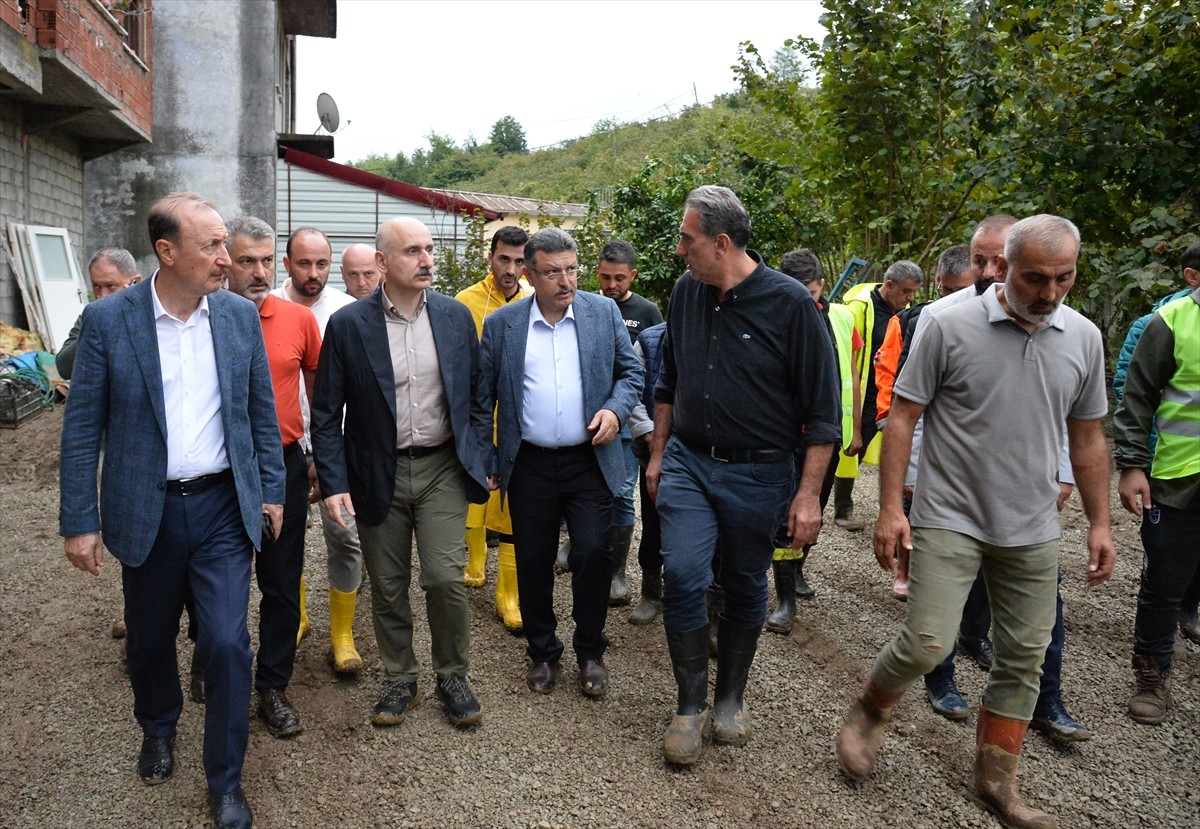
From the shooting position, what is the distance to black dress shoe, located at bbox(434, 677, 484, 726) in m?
4.12

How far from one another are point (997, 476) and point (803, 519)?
761 millimetres

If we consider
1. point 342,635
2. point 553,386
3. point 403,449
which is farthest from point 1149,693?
point 342,635

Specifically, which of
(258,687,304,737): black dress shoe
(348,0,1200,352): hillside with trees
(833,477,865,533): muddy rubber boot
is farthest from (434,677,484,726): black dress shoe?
(348,0,1200,352): hillside with trees

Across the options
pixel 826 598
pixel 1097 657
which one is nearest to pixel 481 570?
pixel 826 598

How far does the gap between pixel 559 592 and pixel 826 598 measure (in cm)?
164

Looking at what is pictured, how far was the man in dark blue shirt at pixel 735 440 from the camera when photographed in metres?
3.86

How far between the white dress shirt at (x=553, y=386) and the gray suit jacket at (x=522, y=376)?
0.10 ft

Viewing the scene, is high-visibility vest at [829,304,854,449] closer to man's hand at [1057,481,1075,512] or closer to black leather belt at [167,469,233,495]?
man's hand at [1057,481,1075,512]

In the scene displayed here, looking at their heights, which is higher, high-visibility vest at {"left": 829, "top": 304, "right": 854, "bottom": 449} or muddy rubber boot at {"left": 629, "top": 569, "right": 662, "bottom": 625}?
high-visibility vest at {"left": 829, "top": 304, "right": 854, "bottom": 449}

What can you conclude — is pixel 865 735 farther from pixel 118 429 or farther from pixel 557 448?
pixel 118 429

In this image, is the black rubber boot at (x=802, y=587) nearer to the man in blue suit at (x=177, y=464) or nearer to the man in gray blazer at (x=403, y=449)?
the man in gray blazer at (x=403, y=449)

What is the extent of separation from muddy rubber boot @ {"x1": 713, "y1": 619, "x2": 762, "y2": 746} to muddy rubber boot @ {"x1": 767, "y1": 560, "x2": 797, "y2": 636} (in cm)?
127

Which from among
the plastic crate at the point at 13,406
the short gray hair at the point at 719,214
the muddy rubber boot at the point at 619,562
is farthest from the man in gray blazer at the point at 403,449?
the plastic crate at the point at 13,406

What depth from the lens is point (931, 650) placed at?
3432 mm
